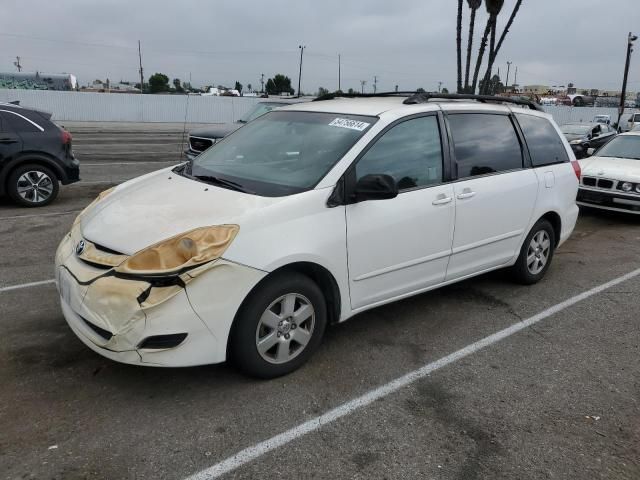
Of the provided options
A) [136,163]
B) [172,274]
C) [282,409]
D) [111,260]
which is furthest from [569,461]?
[136,163]

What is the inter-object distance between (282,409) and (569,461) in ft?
5.16

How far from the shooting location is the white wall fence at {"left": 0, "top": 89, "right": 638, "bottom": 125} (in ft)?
99.5

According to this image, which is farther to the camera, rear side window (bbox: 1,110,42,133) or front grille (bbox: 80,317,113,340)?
rear side window (bbox: 1,110,42,133)

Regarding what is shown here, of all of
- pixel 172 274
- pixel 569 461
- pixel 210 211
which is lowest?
pixel 569 461

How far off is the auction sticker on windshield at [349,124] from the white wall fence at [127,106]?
27.4m

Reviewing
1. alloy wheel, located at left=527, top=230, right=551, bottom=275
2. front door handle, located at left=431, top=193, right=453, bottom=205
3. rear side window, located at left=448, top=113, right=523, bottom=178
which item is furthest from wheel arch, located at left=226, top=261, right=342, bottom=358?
alloy wheel, located at left=527, top=230, right=551, bottom=275

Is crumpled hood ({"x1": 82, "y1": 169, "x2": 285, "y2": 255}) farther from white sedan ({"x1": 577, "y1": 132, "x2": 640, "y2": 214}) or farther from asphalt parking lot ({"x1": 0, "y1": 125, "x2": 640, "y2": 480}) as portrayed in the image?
white sedan ({"x1": 577, "y1": 132, "x2": 640, "y2": 214})

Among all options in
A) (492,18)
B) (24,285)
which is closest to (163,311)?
(24,285)

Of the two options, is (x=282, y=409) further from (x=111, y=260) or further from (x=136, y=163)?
(x=136, y=163)

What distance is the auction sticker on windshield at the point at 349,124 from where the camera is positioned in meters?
3.95

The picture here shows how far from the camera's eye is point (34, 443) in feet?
9.32

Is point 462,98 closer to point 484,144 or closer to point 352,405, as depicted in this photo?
point 484,144

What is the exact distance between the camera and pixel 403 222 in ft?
13.0

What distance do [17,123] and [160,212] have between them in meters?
6.46
